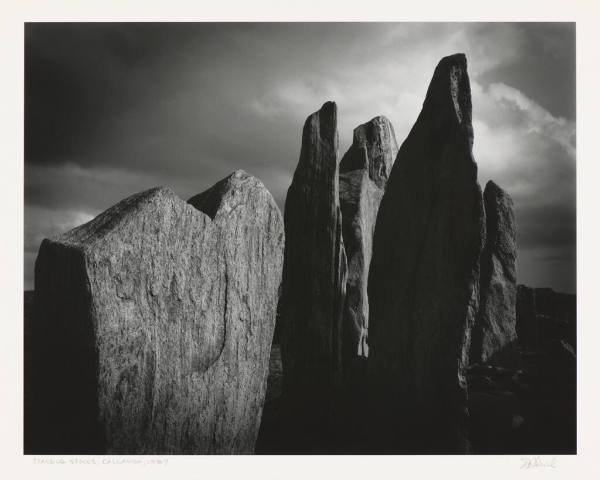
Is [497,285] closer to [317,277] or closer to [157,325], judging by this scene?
[317,277]

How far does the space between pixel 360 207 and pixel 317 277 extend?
1.01 metres

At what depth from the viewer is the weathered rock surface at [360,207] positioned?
4632 millimetres

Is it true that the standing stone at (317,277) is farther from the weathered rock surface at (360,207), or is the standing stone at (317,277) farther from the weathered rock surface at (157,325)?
the weathered rock surface at (157,325)

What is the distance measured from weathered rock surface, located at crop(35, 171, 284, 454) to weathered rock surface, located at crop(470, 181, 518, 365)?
3063 mm

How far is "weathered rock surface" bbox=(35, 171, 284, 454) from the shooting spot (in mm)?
2502

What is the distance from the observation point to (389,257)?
416 cm

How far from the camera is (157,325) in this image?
277cm

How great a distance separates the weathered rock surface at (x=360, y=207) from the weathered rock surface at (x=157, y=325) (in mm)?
1227

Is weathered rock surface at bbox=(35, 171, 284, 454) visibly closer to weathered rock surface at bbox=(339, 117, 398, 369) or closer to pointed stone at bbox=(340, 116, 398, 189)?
weathered rock surface at bbox=(339, 117, 398, 369)
